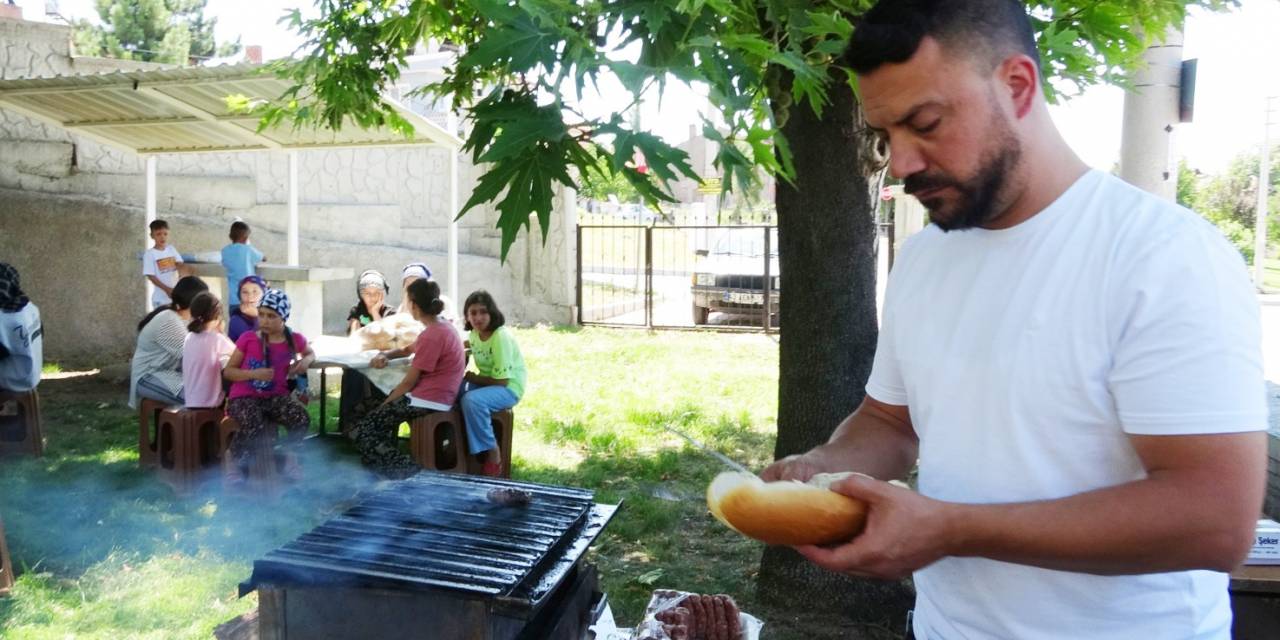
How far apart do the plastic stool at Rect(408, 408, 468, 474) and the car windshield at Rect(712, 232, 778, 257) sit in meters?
9.38

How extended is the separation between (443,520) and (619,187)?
1791 millimetres

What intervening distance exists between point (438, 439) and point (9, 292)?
357 cm

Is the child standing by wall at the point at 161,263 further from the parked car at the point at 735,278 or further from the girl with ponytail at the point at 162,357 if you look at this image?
the parked car at the point at 735,278

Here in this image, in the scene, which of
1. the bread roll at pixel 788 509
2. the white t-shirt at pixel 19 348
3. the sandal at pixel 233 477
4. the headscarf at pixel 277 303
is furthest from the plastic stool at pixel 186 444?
the bread roll at pixel 788 509

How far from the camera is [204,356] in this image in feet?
23.6

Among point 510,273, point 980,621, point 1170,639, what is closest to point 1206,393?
point 1170,639

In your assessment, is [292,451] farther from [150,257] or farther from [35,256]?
[35,256]

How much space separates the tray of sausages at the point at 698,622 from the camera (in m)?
3.93

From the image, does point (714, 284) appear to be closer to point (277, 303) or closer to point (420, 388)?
point (420, 388)

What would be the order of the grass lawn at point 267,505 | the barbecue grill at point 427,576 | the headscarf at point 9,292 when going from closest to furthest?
1. the barbecue grill at point 427,576
2. the grass lawn at point 267,505
3. the headscarf at point 9,292

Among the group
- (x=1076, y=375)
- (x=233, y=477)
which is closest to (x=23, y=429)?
Result: (x=233, y=477)

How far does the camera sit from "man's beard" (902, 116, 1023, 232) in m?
1.67

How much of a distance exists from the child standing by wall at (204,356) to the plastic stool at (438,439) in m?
A: 1.53

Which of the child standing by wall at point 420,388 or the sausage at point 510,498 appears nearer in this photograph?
the sausage at point 510,498
